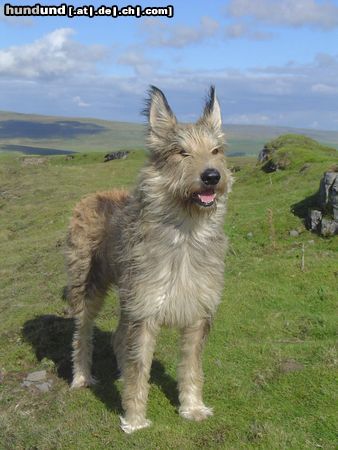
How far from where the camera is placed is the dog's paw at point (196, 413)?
10547 mm

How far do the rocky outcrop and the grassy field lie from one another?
0.59 m

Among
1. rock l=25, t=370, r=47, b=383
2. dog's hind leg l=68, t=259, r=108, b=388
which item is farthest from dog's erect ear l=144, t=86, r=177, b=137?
rock l=25, t=370, r=47, b=383

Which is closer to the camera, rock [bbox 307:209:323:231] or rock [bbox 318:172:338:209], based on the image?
rock [bbox 307:209:323:231]

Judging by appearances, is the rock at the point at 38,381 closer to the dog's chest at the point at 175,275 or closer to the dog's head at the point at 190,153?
the dog's chest at the point at 175,275

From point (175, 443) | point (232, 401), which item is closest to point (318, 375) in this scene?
point (232, 401)

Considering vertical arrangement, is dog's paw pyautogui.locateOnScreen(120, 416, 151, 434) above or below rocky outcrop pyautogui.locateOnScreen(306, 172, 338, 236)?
below

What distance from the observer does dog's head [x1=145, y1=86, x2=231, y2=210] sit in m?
9.15

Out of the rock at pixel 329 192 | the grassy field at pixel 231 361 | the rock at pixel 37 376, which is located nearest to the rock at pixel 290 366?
the grassy field at pixel 231 361

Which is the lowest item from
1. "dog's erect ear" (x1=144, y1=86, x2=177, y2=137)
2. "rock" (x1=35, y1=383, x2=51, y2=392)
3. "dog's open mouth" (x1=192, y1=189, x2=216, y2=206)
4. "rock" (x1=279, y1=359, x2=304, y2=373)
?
"rock" (x1=35, y1=383, x2=51, y2=392)

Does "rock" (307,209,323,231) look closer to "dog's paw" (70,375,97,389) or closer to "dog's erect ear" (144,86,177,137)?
"dog's paw" (70,375,97,389)

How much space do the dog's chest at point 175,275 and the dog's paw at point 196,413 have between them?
198 cm

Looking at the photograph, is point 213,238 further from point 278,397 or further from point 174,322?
point 278,397

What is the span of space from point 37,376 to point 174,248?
6.06 meters

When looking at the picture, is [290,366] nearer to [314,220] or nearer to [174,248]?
[174,248]
